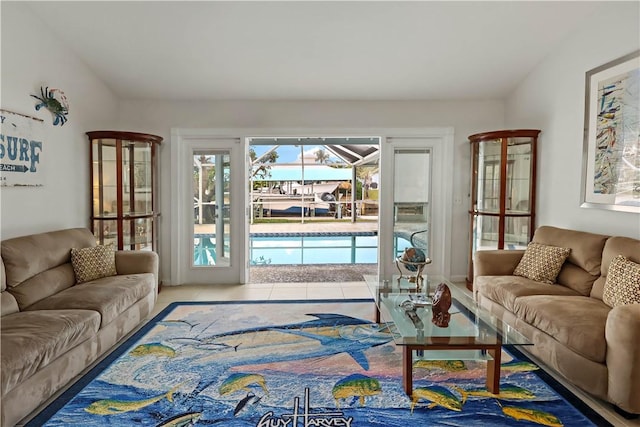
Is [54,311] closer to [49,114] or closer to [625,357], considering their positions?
[49,114]

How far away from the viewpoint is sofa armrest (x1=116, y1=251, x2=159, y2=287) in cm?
395

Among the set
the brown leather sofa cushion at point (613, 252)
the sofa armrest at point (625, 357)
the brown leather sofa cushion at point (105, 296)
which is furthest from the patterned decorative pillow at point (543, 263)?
the brown leather sofa cushion at point (105, 296)

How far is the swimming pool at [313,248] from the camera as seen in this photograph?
7.96m

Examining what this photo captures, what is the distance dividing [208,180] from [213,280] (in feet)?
4.40

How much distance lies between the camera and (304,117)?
5211mm

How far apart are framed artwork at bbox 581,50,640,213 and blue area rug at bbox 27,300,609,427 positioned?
5.37 ft

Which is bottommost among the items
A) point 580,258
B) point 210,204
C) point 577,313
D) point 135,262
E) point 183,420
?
point 183,420

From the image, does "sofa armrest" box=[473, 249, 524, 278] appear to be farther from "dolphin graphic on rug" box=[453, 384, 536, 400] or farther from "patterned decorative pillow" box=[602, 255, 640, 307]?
"dolphin graphic on rug" box=[453, 384, 536, 400]

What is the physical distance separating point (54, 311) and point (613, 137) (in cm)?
457

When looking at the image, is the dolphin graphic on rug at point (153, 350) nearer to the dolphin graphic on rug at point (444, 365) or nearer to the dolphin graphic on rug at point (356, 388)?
the dolphin graphic on rug at point (356, 388)

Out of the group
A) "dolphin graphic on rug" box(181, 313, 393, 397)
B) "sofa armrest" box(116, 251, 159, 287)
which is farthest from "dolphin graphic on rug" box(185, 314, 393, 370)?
"sofa armrest" box(116, 251, 159, 287)

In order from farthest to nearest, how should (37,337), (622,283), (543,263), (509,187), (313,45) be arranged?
(509,187) < (313,45) < (543,263) < (622,283) < (37,337)

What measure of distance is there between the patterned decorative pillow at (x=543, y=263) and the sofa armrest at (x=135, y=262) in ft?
11.8

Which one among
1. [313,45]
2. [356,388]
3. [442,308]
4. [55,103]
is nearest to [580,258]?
[442,308]
